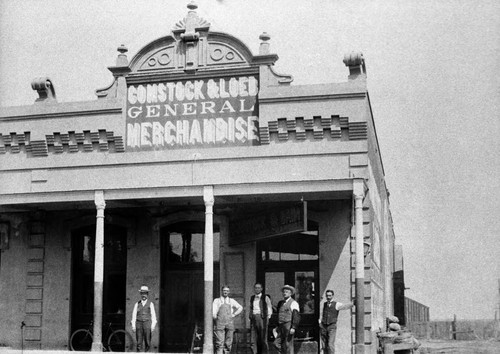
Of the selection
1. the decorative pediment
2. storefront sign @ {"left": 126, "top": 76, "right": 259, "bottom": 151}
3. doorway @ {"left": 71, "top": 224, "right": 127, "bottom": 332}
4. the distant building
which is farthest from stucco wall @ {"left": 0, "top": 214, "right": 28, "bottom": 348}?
the distant building

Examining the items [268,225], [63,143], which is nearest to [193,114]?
[268,225]

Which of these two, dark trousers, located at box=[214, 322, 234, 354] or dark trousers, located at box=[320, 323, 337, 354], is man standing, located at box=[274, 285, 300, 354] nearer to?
dark trousers, located at box=[320, 323, 337, 354]

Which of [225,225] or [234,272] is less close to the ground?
[225,225]

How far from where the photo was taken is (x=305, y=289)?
687 inches

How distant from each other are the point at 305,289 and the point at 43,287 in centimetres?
692

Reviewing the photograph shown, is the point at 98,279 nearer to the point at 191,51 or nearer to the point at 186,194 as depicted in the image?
the point at 186,194

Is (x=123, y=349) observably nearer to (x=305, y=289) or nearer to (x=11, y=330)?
(x=11, y=330)

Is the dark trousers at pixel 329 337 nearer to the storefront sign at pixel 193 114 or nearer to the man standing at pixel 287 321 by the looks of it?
the man standing at pixel 287 321

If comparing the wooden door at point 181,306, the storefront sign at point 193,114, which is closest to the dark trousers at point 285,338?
the wooden door at point 181,306

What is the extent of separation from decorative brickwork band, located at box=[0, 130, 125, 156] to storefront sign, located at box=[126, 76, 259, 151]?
1.44 feet

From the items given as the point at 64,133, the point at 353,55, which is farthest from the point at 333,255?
the point at 64,133

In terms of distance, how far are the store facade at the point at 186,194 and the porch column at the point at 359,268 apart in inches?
1.1

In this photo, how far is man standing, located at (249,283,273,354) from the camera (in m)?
15.7

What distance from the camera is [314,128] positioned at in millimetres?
16016
